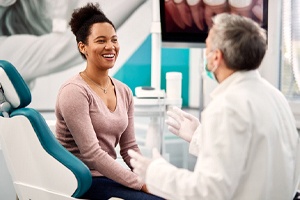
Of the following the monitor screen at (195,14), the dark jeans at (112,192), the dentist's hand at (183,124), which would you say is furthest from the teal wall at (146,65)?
the dark jeans at (112,192)

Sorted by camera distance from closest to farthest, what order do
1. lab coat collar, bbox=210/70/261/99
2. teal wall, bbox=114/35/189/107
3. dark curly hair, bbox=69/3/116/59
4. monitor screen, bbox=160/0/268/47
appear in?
lab coat collar, bbox=210/70/261/99, dark curly hair, bbox=69/3/116/59, monitor screen, bbox=160/0/268/47, teal wall, bbox=114/35/189/107

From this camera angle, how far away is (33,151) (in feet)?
6.28

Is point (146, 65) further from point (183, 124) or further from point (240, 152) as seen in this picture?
point (240, 152)

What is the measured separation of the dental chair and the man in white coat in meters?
0.42

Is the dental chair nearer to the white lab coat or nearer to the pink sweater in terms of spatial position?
the pink sweater

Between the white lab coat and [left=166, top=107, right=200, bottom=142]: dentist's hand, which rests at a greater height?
the white lab coat

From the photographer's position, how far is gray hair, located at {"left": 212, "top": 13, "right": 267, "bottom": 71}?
142cm

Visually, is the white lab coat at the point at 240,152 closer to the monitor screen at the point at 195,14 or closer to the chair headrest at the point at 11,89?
the chair headrest at the point at 11,89

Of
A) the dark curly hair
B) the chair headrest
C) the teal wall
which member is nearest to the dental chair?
the chair headrest

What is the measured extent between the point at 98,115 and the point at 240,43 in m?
0.82

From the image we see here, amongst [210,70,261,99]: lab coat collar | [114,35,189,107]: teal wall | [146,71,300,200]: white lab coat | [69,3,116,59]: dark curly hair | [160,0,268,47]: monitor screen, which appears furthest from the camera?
[114,35,189,107]: teal wall

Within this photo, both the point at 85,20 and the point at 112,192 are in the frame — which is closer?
the point at 112,192

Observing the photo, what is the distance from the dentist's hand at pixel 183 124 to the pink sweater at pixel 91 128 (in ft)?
0.83

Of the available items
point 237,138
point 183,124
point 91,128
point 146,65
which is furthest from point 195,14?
point 237,138
